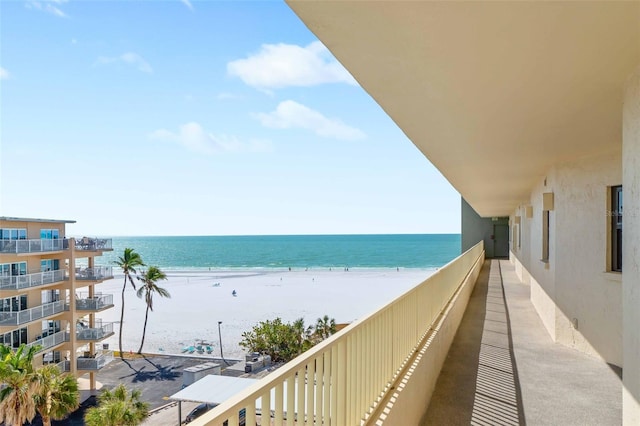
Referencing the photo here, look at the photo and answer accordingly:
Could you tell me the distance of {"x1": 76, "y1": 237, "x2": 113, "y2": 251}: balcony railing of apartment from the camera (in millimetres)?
21172

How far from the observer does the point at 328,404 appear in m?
1.88

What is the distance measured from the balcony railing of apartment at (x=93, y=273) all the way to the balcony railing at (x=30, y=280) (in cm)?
149

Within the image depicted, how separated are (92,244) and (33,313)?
452cm

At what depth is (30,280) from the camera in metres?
17.9

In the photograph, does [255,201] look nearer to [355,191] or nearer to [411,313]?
[355,191]

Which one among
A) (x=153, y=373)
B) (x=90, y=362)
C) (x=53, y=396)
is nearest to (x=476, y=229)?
(x=153, y=373)

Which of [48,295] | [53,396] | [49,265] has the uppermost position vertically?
[49,265]

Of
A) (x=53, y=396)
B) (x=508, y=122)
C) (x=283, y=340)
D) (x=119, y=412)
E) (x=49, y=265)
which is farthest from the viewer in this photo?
(x=283, y=340)

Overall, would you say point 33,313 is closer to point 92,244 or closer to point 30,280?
point 30,280

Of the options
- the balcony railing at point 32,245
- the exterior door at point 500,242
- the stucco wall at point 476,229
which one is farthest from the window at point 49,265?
the exterior door at point 500,242

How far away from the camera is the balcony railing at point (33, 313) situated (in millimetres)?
16891

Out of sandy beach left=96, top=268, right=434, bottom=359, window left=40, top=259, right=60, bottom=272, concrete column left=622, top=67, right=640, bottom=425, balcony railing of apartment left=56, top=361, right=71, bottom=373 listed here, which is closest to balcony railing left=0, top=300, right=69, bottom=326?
window left=40, top=259, right=60, bottom=272

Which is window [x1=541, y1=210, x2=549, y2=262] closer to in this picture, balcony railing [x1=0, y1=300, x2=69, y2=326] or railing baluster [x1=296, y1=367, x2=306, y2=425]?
railing baluster [x1=296, y1=367, x2=306, y2=425]

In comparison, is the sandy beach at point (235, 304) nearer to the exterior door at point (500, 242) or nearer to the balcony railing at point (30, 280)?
the balcony railing at point (30, 280)
